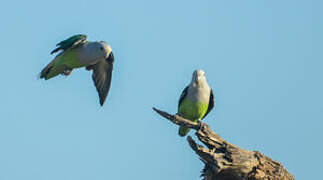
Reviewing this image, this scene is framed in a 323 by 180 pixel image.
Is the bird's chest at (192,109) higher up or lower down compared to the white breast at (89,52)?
lower down

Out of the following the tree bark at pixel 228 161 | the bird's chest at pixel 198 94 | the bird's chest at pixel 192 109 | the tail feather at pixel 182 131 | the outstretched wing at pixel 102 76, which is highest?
the outstretched wing at pixel 102 76

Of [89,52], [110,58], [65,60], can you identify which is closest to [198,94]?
[89,52]

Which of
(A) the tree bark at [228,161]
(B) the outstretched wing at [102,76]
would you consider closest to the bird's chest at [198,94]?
(A) the tree bark at [228,161]

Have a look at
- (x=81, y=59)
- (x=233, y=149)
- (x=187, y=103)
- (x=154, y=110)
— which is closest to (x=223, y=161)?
(x=233, y=149)

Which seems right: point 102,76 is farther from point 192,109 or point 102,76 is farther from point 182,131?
point 192,109

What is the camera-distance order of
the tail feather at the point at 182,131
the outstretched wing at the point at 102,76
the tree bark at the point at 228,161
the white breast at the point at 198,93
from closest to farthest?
the tree bark at the point at 228,161, the white breast at the point at 198,93, the tail feather at the point at 182,131, the outstretched wing at the point at 102,76

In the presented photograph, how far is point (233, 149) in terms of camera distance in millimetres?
15055

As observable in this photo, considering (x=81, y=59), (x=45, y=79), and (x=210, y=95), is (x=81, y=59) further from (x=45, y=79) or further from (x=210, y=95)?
(x=210, y=95)

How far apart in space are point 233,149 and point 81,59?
24.2ft

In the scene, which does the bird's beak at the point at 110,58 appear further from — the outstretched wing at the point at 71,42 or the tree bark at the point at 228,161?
the tree bark at the point at 228,161

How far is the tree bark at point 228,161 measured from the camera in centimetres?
1472

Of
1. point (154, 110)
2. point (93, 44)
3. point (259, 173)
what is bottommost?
point (259, 173)

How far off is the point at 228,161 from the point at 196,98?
13.6ft

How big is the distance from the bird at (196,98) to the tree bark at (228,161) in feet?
9.81
